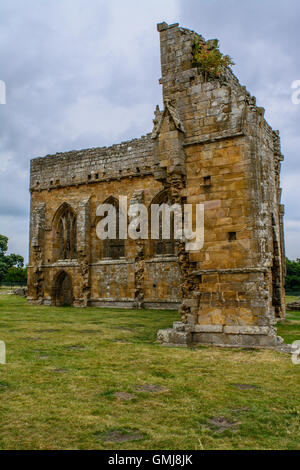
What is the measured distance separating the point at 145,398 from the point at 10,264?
55600mm

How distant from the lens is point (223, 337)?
26.8ft

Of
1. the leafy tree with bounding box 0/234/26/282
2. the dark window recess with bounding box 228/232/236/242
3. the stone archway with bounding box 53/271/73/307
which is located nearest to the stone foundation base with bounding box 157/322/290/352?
the dark window recess with bounding box 228/232/236/242

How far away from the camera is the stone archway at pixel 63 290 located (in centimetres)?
2339

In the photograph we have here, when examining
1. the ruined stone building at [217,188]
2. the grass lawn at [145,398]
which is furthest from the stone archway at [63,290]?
the grass lawn at [145,398]

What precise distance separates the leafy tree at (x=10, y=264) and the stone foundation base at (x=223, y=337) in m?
43.5

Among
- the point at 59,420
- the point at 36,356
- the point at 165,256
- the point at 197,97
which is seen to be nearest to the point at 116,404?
the point at 59,420

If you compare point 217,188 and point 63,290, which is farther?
point 63,290

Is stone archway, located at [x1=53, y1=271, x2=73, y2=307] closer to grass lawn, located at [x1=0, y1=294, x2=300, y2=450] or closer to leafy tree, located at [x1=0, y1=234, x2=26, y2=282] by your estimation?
grass lawn, located at [x1=0, y1=294, x2=300, y2=450]

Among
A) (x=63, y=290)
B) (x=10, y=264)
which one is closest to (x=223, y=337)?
(x=63, y=290)

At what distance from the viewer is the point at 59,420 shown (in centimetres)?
391

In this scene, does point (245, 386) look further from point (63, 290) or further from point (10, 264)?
point (10, 264)

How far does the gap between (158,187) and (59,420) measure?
54.3 feet

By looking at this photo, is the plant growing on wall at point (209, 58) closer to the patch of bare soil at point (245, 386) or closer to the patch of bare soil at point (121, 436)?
the patch of bare soil at point (245, 386)

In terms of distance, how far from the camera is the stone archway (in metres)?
23.4
